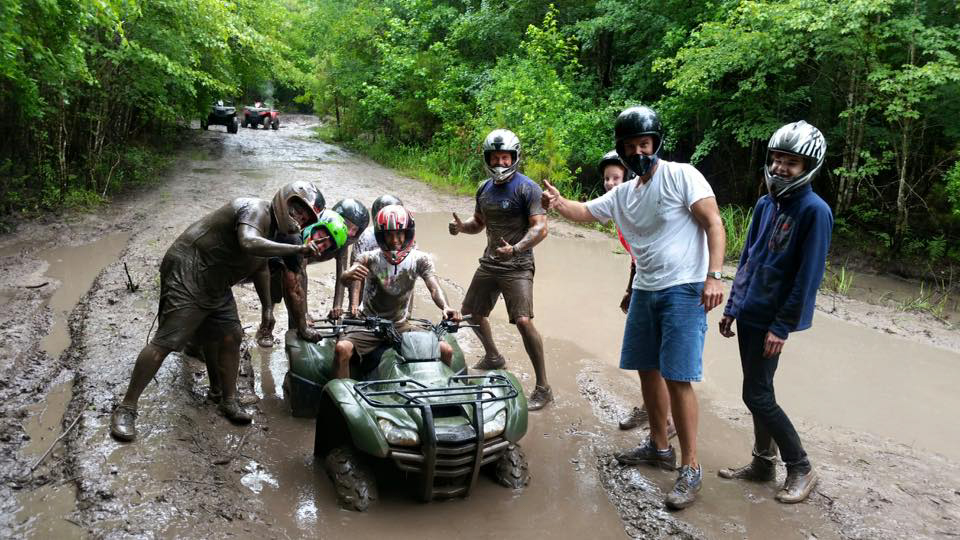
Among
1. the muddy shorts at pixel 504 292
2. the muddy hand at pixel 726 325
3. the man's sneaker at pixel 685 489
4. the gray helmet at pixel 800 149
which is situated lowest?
the man's sneaker at pixel 685 489

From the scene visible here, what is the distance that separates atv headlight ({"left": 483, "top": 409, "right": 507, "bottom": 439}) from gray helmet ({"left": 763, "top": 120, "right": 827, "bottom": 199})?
2.04 meters

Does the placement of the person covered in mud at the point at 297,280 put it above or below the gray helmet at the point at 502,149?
below

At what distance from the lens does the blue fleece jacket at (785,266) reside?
12.0 ft

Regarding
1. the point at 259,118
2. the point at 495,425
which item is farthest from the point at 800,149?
the point at 259,118

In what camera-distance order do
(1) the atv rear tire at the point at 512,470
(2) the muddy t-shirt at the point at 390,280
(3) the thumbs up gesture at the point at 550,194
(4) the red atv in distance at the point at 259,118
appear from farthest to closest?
(4) the red atv in distance at the point at 259,118
(2) the muddy t-shirt at the point at 390,280
(3) the thumbs up gesture at the point at 550,194
(1) the atv rear tire at the point at 512,470

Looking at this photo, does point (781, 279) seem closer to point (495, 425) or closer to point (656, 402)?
point (656, 402)

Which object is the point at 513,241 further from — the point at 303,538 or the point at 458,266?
the point at 458,266

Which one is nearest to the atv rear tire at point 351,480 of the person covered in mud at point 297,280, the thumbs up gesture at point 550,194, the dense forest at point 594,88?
the person covered in mud at point 297,280

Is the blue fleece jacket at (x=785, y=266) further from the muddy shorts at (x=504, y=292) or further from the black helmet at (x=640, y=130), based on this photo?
the muddy shorts at (x=504, y=292)

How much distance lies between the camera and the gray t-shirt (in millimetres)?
3902

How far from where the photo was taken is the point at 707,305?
380 cm

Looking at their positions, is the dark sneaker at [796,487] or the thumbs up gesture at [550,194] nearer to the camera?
the dark sneaker at [796,487]

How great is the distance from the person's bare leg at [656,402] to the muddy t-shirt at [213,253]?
8.86 feet

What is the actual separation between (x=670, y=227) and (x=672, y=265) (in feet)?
0.74
